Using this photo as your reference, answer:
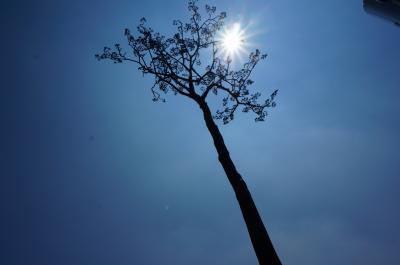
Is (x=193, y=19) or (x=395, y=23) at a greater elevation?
(x=193, y=19)

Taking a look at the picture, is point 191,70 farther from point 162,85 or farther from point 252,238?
point 252,238

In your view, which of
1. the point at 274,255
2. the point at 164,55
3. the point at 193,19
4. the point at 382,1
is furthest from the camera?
the point at 193,19

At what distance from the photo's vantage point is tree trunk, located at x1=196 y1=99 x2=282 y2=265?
6865mm

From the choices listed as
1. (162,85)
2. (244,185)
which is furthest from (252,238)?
(162,85)

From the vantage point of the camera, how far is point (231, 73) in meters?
13.0

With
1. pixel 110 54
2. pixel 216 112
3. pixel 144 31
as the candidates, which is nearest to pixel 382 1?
pixel 216 112

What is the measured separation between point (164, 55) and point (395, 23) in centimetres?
878

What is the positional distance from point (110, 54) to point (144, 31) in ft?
6.33

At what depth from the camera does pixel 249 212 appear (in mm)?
7582

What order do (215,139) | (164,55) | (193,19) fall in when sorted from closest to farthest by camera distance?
(215,139), (164,55), (193,19)

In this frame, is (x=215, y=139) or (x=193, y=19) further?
(x=193, y=19)

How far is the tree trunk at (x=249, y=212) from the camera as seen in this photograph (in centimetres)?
686

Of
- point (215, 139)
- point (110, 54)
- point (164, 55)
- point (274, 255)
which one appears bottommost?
point (274, 255)

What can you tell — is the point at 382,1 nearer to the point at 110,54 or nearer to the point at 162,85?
the point at 162,85
